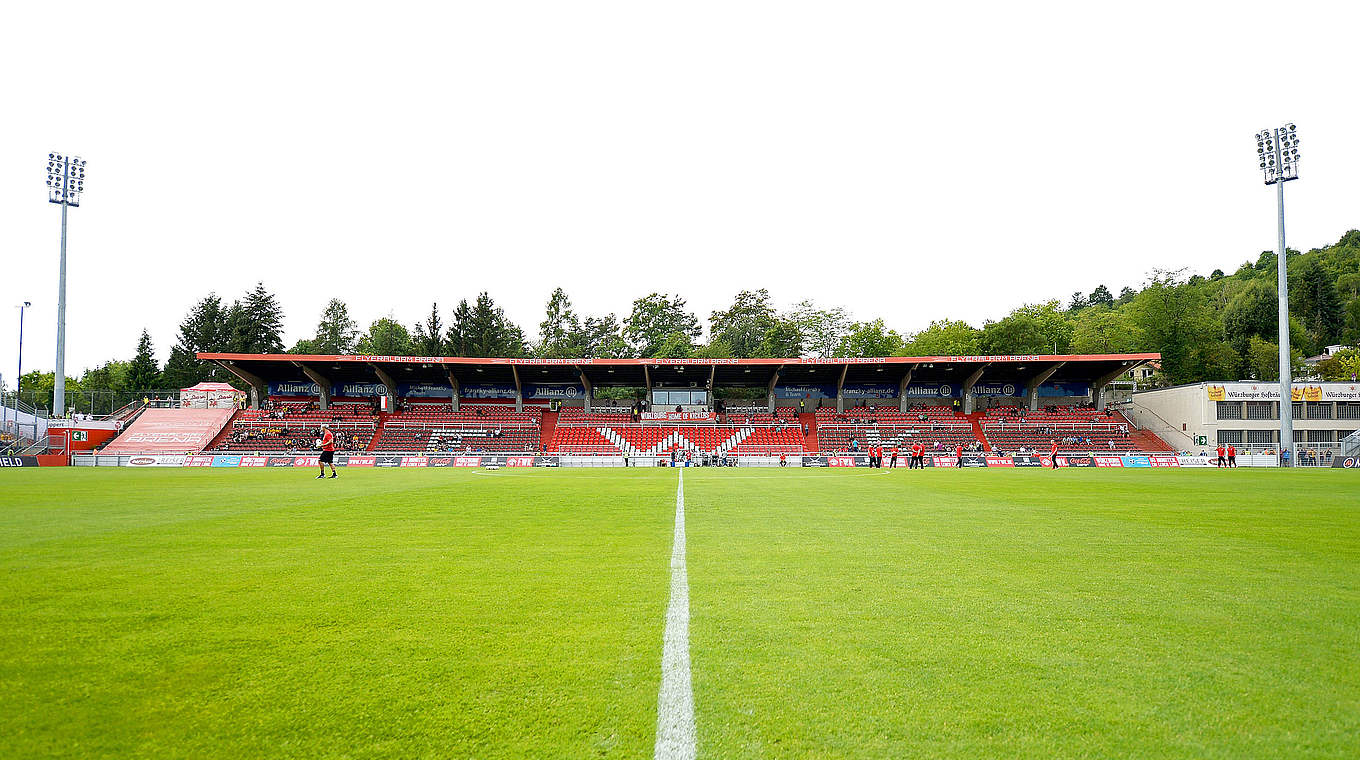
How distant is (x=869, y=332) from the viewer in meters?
78.4

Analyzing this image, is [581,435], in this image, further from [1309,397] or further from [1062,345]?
[1062,345]

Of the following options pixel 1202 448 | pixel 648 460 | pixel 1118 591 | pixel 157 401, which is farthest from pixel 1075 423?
pixel 157 401

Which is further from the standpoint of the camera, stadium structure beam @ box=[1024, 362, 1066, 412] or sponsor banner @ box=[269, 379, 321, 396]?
sponsor banner @ box=[269, 379, 321, 396]

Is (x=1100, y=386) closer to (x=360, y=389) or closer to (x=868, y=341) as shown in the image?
(x=868, y=341)

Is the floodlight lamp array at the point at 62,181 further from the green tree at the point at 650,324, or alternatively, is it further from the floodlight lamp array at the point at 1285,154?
the floodlight lamp array at the point at 1285,154

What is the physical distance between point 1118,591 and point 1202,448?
50216mm

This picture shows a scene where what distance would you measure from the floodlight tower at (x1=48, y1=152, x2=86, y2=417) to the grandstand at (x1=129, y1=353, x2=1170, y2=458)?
812 centimetres

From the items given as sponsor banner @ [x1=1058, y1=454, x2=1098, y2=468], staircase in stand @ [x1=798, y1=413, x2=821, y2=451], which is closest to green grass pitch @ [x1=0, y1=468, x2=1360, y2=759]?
sponsor banner @ [x1=1058, y1=454, x2=1098, y2=468]

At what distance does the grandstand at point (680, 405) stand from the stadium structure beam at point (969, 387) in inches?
4.0

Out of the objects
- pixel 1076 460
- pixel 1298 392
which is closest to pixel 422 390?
pixel 1076 460

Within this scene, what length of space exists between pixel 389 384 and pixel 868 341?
49706mm

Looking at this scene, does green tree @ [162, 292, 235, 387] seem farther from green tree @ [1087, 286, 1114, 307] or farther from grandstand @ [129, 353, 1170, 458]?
green tree @ [1087, 286, 1114, 307]

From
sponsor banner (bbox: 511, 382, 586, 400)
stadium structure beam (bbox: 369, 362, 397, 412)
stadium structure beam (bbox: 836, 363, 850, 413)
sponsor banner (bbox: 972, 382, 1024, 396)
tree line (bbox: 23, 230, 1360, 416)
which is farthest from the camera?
tree line (bbox: 23, 230, 1360, 416)

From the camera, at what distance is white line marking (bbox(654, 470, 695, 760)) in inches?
108
